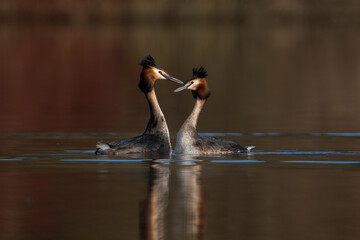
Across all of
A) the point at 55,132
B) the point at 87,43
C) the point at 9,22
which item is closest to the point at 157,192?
the point at 55,132

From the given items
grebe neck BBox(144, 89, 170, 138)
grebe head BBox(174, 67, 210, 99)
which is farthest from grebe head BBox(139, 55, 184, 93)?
grebe head BBox(174, 67, 210, 99)

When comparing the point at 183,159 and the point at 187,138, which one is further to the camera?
the point at 187,138

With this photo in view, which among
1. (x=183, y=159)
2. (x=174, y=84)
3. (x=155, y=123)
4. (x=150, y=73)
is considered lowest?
(x=183, y=159)

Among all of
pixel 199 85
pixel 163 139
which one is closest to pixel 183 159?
pixel 163 139

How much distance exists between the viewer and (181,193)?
515 inches

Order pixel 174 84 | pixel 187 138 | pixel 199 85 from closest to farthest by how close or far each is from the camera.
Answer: pixel 187 138
pixel 199 85
pixel 174 84

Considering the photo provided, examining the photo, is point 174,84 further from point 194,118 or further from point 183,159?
point 183,159

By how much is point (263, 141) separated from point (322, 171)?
3902mm

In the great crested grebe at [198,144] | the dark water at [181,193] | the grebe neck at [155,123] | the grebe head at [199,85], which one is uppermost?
the grebe head at [199,85]

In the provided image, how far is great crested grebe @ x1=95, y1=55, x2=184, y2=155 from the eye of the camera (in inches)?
660

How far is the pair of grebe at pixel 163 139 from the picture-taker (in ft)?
55.2

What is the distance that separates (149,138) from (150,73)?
1.16 meters

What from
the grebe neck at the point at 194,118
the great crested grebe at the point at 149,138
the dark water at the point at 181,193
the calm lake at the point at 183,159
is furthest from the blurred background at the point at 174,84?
the dark water at the point at 181,193

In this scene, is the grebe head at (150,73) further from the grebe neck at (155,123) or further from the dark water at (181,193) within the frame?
the dark water at (181,193)
